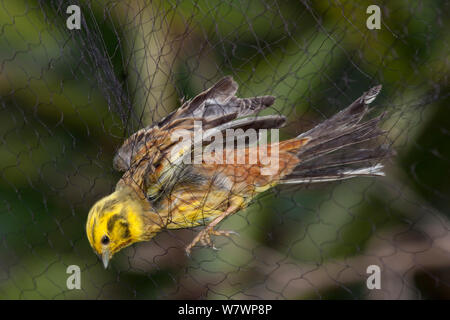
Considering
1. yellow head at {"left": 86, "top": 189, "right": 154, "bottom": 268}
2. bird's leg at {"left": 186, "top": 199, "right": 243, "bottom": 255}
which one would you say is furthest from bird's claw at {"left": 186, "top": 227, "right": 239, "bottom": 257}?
yellow head at {"left": 86, "top": 189, "right": 154, "bottom": 268}

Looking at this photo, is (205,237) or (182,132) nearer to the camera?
(182,132)

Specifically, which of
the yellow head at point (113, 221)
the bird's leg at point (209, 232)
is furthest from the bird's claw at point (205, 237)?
the yellow head at point (113, 221)

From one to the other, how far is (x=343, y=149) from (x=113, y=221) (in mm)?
556

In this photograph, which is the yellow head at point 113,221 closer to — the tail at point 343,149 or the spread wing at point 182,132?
the spread wing at point 182,132

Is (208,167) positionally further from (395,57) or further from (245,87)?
(395,57)

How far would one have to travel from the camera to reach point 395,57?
134cm

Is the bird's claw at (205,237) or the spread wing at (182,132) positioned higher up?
the spread wing at (182,132)

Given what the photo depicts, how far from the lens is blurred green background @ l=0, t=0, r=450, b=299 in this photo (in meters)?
1.41

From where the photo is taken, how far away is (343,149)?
1.31 meters

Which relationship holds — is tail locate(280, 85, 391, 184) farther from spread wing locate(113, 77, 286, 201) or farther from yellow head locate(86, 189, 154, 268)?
yellow head locate(86, 189, 154, 268)

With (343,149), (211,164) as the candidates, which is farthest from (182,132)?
(343,149)

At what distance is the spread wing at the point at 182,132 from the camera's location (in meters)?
1.25

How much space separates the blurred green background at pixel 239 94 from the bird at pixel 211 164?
0.23ft

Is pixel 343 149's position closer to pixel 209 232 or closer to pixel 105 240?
pixel 209 232
